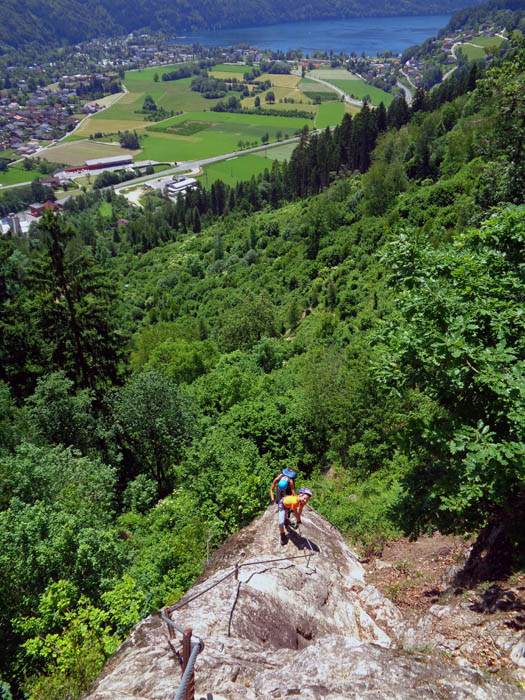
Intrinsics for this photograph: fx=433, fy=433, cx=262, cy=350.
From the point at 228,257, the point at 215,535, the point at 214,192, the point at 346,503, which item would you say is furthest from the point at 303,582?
the point at 214,192

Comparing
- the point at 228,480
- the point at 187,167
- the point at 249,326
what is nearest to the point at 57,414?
the point at 228,480

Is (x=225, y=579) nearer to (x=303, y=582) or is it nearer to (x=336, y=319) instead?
(x=303, y=582)

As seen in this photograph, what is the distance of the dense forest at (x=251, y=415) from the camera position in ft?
31.4

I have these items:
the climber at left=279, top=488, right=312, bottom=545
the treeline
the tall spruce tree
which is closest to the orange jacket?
the climber at left=279, top=488, right=312, bottom=545

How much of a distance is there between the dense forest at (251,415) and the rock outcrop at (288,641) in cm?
205

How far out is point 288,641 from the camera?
353 inches

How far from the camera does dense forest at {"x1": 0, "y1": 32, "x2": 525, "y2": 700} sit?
31.4 feet

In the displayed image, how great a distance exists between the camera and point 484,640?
823cm

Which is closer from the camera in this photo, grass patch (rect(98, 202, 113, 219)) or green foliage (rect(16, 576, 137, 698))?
green foliage (rect(16, 576, 137, 698))

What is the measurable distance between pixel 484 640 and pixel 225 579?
212 inches

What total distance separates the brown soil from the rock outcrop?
1.83ft

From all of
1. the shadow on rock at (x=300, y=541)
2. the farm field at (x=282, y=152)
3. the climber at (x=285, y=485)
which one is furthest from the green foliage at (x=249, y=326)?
the farm field at (x=282, y=152)

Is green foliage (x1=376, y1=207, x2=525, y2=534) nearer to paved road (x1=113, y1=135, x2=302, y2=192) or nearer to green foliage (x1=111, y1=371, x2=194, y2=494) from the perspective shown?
green foliage (x1=111, y1=371, x2=194, y2=494)

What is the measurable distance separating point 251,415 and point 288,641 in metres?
→ 13.6
